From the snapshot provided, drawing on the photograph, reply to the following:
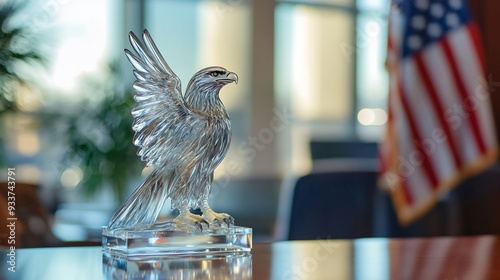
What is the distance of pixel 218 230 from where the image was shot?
41.4 inches

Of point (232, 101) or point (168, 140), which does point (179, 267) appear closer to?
point (168, 140)

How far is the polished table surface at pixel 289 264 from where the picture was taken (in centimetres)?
89

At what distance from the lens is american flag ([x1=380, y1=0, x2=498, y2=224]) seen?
11.0 ft

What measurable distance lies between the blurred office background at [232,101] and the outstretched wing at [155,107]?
78.0 inches

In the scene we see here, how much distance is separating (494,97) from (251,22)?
1.48 metres

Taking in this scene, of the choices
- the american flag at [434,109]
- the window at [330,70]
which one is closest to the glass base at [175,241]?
the american flag at [434,109]

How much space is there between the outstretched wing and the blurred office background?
1.98 m

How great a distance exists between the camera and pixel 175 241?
102cm

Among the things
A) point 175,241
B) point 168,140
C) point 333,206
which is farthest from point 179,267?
point 333,206

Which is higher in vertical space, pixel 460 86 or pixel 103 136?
pixel 460 86

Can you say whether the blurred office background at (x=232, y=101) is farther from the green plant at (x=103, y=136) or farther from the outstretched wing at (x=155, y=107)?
the outstretched wing at (x=155, y=107)

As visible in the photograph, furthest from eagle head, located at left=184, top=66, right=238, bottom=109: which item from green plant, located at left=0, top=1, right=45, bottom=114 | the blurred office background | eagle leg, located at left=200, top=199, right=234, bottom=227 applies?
green plant, located at left=0, top=1, right=45, bottom=114

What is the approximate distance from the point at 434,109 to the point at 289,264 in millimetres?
2666

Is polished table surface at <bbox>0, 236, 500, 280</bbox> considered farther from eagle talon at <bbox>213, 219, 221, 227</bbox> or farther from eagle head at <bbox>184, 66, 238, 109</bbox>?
eagle head at <bbox>184, 66, 238, 109</bbox>
